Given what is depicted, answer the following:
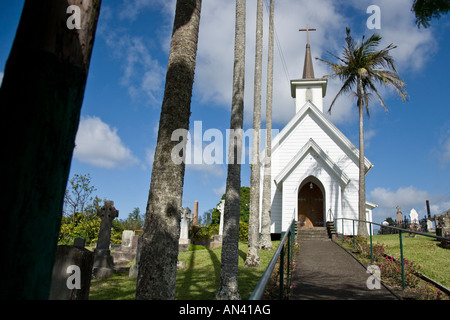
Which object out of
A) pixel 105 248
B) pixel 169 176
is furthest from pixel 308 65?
pixel 169 176

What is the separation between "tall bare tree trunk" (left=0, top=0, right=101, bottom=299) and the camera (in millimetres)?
1508

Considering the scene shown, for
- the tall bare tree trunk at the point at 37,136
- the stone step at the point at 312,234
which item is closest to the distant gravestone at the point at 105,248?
the stone step at the point at 312,234

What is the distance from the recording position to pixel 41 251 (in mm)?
1595

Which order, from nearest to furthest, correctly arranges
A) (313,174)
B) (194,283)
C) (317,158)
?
(194,283) < (313,174) < (317,158)

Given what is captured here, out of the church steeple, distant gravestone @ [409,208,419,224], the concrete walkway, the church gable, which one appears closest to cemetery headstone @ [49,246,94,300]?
the concrete walkway

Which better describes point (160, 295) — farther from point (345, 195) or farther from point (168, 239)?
point (345, 195)

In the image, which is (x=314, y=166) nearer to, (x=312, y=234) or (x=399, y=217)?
(x=312, y=234)

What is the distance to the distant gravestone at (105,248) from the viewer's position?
36.8ft

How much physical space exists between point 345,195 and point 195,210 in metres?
17.5

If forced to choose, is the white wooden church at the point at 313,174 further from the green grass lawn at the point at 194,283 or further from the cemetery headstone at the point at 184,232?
the green grass lawn at the point at 194,283

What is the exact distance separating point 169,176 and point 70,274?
1.57 meters

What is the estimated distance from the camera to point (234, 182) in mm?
→ 7773

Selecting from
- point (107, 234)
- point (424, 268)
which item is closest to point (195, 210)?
point (107, 234)

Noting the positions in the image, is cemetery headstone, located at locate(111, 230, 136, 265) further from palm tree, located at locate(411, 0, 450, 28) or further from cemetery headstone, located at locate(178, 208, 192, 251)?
palm tree, located at locate(411, 0, 450, 28)
